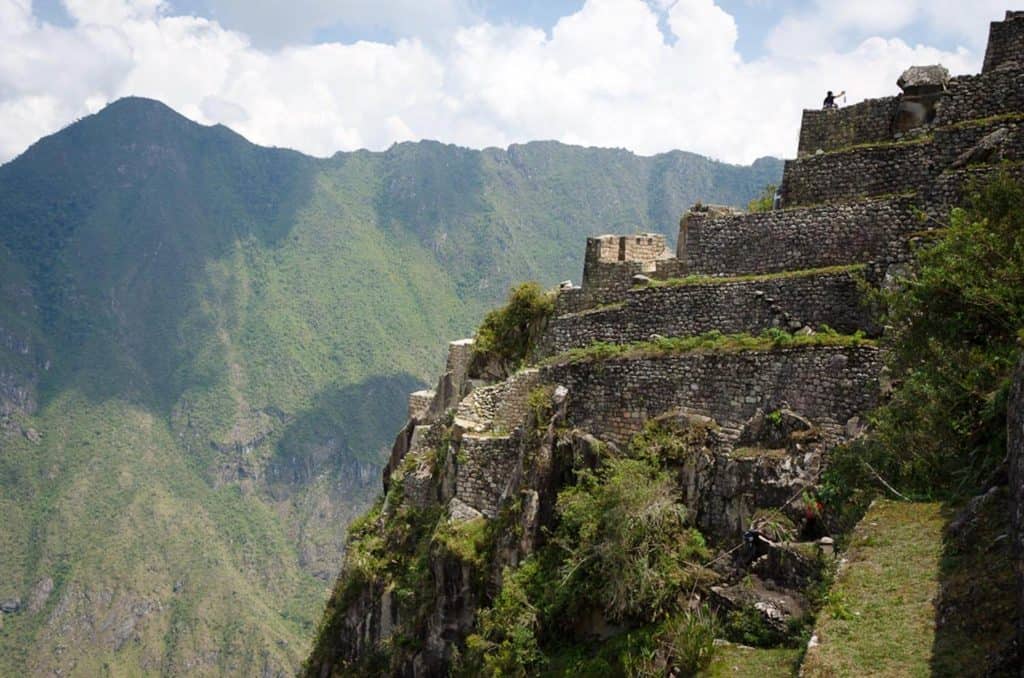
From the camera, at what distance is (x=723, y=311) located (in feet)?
64.3

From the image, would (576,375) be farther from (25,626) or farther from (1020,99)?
(25,626)

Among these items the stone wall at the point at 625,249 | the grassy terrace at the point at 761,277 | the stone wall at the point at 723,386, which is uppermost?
the stone wall at the point at 625,249

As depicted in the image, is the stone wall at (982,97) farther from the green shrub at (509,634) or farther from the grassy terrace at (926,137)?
the green shrub at (509,634)

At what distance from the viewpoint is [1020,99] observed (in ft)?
58.7

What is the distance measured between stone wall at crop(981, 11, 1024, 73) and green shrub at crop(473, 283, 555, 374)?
1157 cm

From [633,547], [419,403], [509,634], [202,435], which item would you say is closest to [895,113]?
[633,547]

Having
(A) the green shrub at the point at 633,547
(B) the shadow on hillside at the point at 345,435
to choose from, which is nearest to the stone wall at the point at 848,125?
(A) the green shrub at the point at 633,547

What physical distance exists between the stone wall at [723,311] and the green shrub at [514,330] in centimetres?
392

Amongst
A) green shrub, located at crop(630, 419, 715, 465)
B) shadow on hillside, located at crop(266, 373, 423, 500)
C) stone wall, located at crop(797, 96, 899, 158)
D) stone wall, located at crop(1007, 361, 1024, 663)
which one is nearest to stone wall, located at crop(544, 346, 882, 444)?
green shrub, located at crop(630, 419, 715, 465)

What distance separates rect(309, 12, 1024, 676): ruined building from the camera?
53.6 feet

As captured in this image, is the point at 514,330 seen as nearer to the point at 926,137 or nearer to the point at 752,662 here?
the point at 926,137

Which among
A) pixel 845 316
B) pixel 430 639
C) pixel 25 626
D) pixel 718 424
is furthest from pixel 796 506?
pixel 25 626

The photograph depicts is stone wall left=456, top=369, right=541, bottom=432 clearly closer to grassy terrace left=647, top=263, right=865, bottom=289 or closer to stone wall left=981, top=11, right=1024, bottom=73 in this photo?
grassy terrace left=647, top=263, right=865, bottom=289

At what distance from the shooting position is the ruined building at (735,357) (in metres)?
16.3
